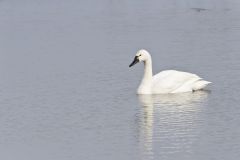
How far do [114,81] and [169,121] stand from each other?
13.5ft

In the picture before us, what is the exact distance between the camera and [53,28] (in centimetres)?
2903

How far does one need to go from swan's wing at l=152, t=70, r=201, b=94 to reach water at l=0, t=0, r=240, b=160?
1.05 feet

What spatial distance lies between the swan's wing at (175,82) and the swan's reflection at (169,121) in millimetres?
185

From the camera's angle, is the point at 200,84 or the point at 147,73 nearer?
the point at 200,84

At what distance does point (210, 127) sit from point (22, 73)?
6.95m

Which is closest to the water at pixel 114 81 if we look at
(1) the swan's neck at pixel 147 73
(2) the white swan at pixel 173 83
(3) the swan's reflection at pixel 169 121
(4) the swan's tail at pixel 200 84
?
(3) the swan's reflection at pixel 169 121

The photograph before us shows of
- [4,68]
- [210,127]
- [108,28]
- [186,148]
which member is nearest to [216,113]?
[210,127]

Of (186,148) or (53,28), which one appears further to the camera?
(53,28)

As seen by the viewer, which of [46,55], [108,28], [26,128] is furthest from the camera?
[108,28]

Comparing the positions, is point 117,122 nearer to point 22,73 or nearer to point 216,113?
point 216,113

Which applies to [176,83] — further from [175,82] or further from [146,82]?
[146,82]

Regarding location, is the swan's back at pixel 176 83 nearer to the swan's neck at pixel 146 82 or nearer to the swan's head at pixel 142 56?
the swan's neck at pixel 146 82

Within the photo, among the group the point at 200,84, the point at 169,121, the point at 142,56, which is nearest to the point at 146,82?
the point at 142,56

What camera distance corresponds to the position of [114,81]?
2031 cm
